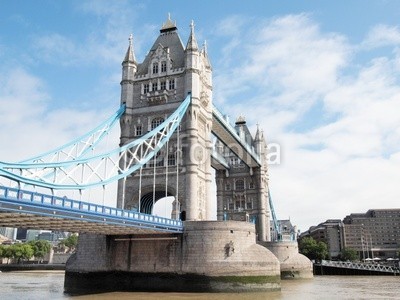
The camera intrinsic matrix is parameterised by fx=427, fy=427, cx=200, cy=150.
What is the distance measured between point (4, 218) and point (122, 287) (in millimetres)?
13165

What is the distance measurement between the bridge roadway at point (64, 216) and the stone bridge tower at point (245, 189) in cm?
3423

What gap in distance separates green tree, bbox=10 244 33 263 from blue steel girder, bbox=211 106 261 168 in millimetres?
52306

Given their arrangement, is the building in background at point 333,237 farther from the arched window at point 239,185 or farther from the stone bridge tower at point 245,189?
the arched window at point 239,185

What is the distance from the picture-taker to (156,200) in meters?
40.9

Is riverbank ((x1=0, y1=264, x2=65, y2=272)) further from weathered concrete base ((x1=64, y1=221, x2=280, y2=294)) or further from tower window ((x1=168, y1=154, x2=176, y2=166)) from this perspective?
tower window ((x1=168, y1=154, x2=176, y2=166))

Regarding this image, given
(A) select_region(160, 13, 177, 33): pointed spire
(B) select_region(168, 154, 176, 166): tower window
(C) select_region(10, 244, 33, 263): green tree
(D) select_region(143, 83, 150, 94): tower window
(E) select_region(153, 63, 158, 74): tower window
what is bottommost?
(C) select_region(10, 244, 33, 263): green tree

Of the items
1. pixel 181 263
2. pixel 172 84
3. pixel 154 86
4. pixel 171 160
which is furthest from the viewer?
pixel 154 86

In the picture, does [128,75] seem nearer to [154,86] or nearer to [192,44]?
[154,86]

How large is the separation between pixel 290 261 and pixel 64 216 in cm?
3699

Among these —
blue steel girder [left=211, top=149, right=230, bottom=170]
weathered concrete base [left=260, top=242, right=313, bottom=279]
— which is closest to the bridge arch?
blue steel girder [left=211, top=149, right=230, bottom=170]

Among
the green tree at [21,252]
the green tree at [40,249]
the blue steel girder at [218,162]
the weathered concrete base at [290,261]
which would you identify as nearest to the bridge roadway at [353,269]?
the weathered concrete base at [290,261]

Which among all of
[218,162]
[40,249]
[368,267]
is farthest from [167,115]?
[40,249]

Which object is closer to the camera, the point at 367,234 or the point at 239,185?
the point at 239,185

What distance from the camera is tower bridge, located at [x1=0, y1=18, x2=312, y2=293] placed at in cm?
2472
